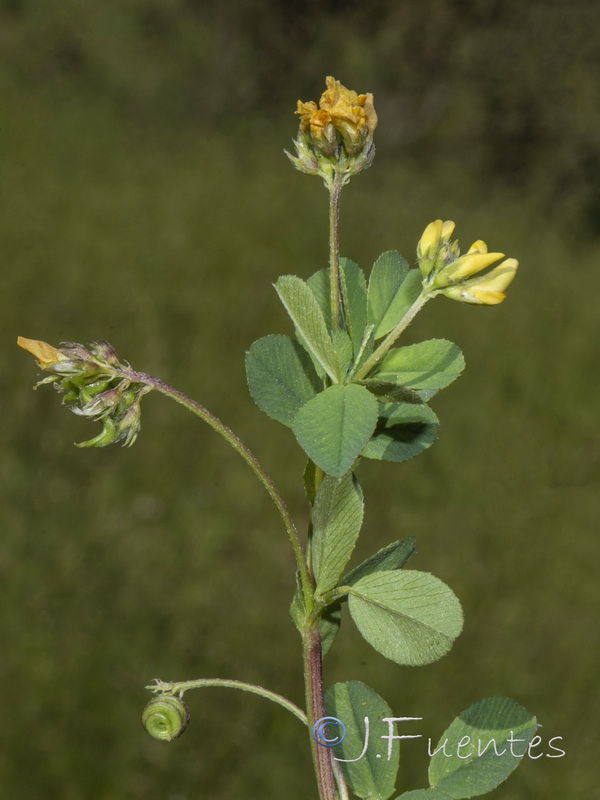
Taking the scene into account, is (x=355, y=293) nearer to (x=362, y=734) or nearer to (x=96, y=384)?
(x=96, y=384)

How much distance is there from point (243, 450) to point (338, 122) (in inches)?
7.8

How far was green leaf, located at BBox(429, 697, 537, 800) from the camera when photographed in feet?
1.69

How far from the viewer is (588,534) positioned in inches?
126

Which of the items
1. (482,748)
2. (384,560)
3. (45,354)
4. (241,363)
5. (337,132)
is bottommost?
(482,748)

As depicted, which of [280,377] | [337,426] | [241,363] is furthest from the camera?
[241,363]

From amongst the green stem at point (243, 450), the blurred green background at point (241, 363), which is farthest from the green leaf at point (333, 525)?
the blurred green background at point (241, 363)

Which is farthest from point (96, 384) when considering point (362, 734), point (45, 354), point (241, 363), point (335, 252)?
point (241, 363)

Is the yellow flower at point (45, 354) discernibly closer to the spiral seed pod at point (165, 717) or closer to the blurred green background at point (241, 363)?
the spiral seed pod at point (165, 717)

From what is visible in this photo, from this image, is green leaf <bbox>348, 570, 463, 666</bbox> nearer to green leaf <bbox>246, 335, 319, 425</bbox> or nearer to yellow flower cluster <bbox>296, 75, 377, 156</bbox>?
green leaf <bbox>246, 335, 319, 425</bbox>

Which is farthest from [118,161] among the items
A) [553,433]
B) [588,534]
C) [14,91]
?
[588,534]

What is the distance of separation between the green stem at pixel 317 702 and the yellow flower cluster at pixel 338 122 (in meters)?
0.26

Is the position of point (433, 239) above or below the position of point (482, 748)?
above

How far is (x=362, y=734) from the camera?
0.56 metres

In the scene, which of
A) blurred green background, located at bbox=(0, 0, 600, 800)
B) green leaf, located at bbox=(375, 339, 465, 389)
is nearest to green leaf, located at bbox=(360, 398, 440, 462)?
green leaf, located at bbox=(375, 339, 465, 389)
